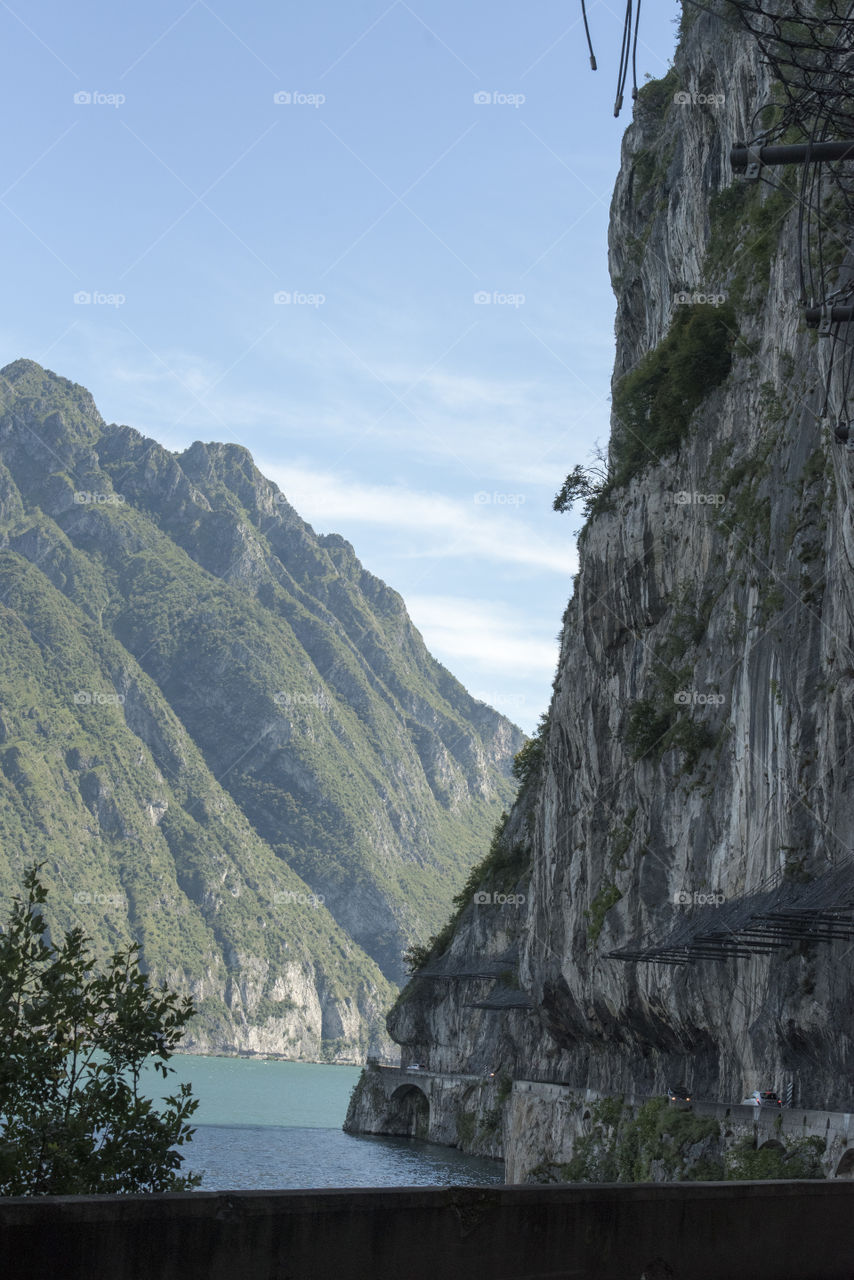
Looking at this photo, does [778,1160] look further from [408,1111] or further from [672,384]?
[408,1111]

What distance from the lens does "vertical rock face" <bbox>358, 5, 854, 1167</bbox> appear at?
32.0m

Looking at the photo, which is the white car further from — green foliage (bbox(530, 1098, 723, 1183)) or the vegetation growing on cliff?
the vegetation growing on cliff

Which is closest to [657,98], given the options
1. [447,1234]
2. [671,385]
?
[671,385]

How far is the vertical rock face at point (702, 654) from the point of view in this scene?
3198 centimetres

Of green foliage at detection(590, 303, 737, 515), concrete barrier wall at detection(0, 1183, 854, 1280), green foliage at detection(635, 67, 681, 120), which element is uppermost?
green foliage at detection(635, 67, 681, 120)

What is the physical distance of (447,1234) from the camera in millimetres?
8359

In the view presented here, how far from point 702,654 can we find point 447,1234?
36.6 m

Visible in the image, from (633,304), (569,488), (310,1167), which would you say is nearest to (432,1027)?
(310,1167)

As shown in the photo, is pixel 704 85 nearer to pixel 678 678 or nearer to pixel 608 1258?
pixel 678 678

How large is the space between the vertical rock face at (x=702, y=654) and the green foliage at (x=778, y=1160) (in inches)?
90.9

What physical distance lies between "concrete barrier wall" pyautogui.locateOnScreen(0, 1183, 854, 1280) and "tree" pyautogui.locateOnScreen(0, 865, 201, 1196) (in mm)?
3539

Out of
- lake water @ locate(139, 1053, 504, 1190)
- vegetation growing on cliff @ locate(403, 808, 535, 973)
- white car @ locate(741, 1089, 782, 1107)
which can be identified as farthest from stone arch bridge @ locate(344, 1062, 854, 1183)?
vegetation growing on cliff @ locate(403, 808, 535, 973)

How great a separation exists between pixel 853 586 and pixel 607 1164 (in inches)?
865

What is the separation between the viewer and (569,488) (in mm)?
67812
